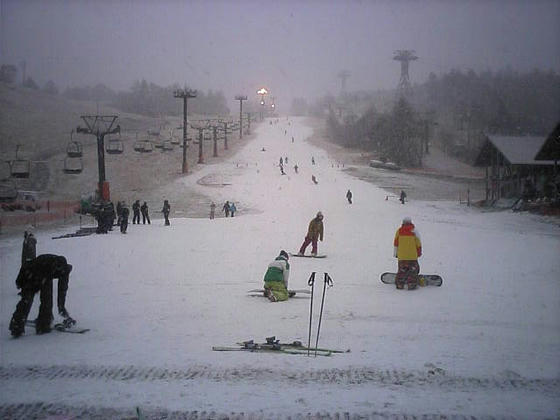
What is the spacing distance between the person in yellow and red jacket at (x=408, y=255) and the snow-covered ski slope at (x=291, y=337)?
0.39 metres

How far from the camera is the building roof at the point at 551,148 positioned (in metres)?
25.6

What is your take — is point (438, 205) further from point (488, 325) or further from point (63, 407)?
point (63, 407)

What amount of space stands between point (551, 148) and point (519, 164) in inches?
193

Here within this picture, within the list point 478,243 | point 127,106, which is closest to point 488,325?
point 478,243

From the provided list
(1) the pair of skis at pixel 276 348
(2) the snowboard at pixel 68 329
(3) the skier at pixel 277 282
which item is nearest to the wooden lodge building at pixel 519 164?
(3) the skier at pixel 277 282

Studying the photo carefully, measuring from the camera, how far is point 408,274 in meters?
9.84

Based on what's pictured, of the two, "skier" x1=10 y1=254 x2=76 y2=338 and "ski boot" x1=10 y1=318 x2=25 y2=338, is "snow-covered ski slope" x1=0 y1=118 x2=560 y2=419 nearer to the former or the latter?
"ski boot" x1=10 y1=318 x2=25 y2=338

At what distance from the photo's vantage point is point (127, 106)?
137250 millimetres

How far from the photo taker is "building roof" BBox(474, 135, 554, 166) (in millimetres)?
32250

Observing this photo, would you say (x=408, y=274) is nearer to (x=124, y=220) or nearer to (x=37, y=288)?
(x=37, y=288)

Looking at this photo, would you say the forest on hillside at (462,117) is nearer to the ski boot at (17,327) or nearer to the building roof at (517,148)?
the building roof at (517,148)

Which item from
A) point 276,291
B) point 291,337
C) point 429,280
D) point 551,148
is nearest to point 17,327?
point 291,337

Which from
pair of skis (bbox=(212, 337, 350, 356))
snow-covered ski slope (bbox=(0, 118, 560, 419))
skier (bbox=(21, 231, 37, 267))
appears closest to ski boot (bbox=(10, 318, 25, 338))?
snow-covered ski slope (bbox=(0, 118, 560, 419))

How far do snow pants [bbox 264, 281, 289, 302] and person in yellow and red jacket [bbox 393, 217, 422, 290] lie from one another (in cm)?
227
